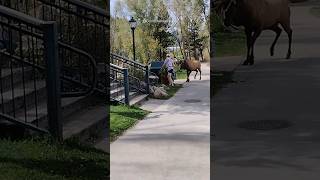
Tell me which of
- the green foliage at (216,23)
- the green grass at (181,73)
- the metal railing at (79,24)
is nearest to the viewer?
the green foliage at (216,23)

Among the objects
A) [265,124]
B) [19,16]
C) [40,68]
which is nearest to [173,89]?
[265,124]

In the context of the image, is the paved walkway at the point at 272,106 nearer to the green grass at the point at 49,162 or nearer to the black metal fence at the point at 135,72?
the black metal fence at the point at 135,72

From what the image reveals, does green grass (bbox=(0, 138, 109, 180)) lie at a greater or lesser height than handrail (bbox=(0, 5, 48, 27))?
Result: lesser

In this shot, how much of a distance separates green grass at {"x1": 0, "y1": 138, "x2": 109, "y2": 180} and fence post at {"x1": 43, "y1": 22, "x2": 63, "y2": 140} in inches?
3.5

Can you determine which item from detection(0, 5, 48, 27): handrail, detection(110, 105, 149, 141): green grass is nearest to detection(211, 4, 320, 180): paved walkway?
detection(110, 105, 149, 141): green grass

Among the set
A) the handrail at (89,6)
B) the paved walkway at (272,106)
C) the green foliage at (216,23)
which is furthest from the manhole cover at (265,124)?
the handrail at (89,6)

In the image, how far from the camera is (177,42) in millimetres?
2848

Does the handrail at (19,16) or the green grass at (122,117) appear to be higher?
the handrail at (19,16)

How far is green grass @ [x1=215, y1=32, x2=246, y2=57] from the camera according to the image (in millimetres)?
2840

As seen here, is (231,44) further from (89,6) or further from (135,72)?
(89,6)

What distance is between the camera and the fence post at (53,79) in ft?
9.86

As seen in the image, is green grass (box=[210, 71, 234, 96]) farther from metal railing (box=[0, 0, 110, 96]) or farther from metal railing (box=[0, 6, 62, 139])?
metal railing (box=[0, 6, 62, 139])

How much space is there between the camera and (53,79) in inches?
120

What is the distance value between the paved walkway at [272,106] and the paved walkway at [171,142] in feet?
0.23
